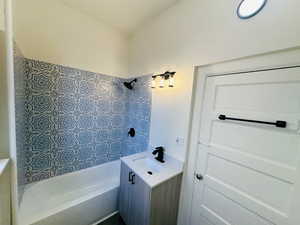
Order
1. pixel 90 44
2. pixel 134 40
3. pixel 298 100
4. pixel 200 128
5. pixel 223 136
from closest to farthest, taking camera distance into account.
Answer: pixel 298 100 → pixel 223 136 → pixel 200 128 → pixel 90 44 → pixel 134 40

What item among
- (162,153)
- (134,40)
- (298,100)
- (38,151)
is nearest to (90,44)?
(134,40)

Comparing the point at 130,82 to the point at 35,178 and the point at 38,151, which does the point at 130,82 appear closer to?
the point at 38,151

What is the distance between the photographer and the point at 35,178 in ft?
5.65

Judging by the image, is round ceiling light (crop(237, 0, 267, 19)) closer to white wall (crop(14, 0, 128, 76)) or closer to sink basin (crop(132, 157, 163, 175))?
sink basin (crop(132, 157, 163, 175))

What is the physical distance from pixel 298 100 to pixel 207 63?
0.73 m

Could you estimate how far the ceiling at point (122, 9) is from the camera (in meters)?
1.61

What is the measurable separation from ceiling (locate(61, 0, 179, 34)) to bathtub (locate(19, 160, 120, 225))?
2.40m

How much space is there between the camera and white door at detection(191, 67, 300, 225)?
888 millimetres

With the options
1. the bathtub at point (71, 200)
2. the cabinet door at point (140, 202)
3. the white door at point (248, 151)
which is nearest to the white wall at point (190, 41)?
the white door at point (248, 151)

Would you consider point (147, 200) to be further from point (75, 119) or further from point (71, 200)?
point (75, 119)

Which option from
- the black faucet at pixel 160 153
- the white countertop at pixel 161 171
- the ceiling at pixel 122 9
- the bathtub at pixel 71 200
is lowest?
the bathtub at pixel 71 200

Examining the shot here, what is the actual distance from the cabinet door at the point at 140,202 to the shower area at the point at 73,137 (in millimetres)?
474

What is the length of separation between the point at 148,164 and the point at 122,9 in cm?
213

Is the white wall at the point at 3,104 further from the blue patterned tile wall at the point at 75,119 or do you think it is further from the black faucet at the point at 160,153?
the black faucet at the point at 160,153
